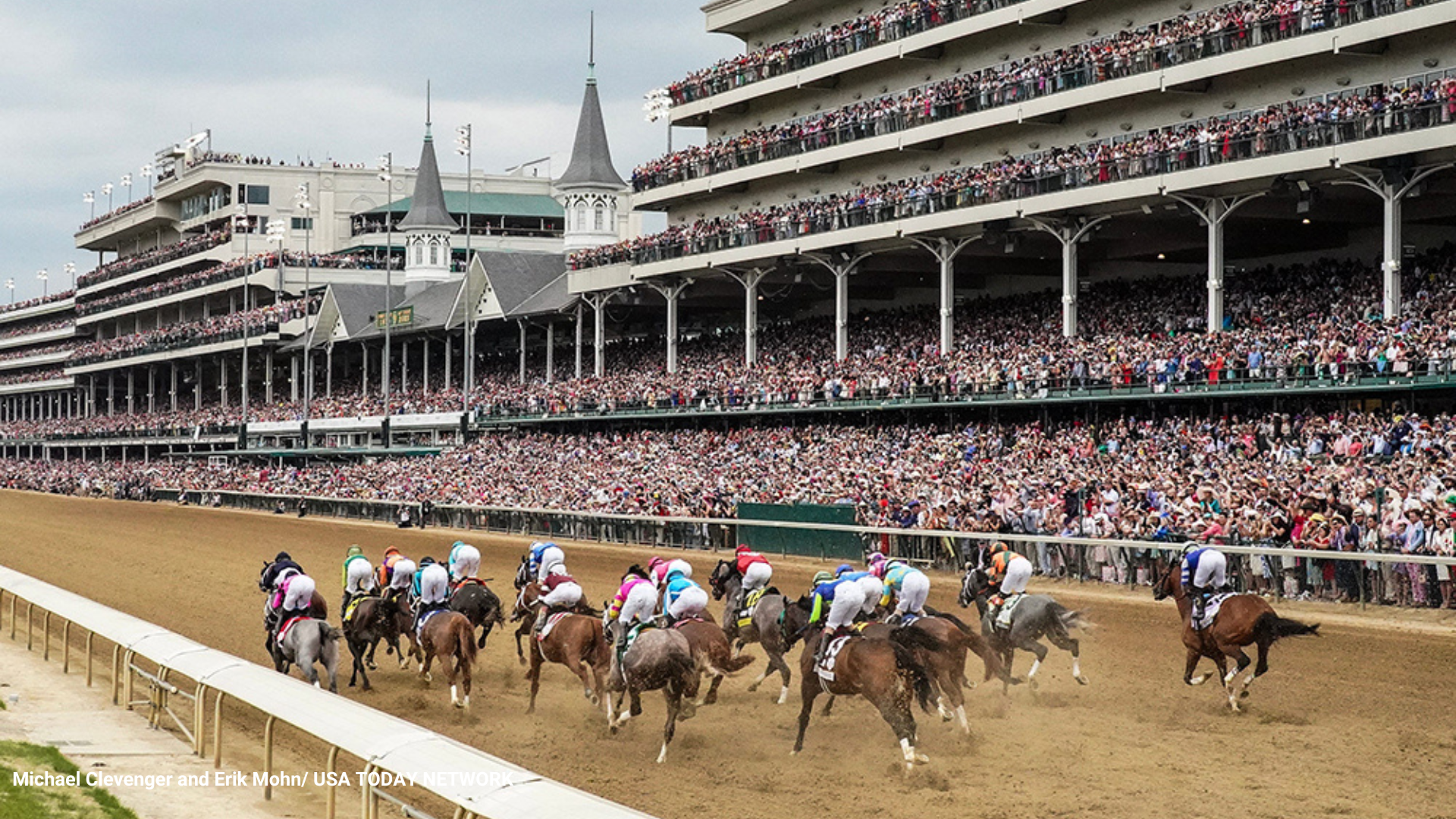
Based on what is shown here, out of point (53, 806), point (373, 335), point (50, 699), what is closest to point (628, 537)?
point (50, 699)

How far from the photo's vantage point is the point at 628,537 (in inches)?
1183

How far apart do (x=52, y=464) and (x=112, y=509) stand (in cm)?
3414

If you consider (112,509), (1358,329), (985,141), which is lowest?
(112,509)

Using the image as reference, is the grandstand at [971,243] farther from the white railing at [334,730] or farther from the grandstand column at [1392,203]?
the white railing at [334,730]

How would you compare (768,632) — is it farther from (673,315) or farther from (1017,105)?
(673,315)

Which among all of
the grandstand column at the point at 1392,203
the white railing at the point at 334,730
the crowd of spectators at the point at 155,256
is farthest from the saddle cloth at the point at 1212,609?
the crowd of spectators at the point at 155,256

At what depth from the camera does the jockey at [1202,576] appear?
12648 millimetres

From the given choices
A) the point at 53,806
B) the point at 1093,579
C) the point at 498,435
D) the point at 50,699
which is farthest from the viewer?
the point at 498,435

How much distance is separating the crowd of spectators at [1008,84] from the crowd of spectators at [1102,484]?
709cm

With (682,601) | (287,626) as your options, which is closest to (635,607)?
(682,601)

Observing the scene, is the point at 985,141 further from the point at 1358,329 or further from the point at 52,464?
the point at 52,464

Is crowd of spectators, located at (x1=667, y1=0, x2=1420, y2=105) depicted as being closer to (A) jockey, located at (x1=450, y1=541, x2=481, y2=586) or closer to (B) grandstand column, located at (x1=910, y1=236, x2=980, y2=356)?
(B) grandstand column, located at (x1=910, y1=236, x2=980, y2=356)

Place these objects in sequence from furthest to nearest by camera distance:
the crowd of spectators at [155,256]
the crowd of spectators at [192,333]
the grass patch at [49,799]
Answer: the crowd of spectators at [155,256], the crowd of spectators at [192,333], the grass patch at [49,799]

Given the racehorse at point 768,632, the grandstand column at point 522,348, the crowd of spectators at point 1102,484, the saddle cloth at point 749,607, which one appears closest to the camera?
the racehorse at point 768,632
